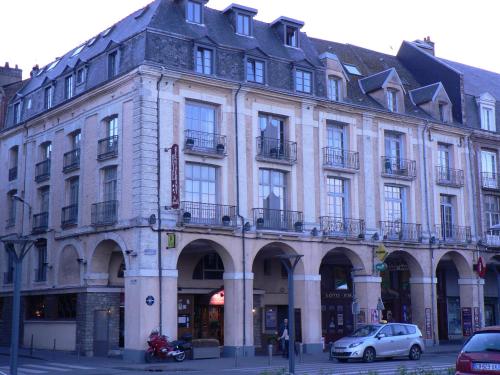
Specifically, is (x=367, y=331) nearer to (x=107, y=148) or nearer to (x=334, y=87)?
(x=334, y=87)

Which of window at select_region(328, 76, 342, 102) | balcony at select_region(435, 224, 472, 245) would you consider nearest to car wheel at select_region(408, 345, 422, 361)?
balcony at select_region(435, 224, 472, 245)

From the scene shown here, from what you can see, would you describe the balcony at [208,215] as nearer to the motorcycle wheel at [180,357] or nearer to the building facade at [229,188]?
the building facade at [229,188]

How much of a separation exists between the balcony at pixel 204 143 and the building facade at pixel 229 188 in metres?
0.07

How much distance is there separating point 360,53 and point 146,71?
1807 centimetres

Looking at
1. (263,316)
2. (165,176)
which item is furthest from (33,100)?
(263,316)

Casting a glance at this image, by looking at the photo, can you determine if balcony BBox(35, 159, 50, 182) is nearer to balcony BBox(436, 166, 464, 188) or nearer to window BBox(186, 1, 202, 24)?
window BBox(186, 1, 202, 24)

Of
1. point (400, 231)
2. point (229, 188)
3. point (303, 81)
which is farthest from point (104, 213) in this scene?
point (400, 231)

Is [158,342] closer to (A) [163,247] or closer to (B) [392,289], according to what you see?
(A) [163,247]

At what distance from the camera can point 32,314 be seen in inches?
1537

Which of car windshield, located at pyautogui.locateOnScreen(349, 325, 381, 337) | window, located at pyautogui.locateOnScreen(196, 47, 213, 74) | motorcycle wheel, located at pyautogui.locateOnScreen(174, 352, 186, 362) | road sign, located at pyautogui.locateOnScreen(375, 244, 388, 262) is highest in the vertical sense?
window, located at pyautogui.locateOnScreen(196, 47, 213, 74)

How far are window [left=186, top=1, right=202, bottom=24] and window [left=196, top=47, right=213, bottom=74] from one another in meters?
1.99

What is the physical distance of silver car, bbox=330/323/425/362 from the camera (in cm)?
2875

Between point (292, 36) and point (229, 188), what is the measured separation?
32.1ft

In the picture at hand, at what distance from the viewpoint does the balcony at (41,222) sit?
37.7m
